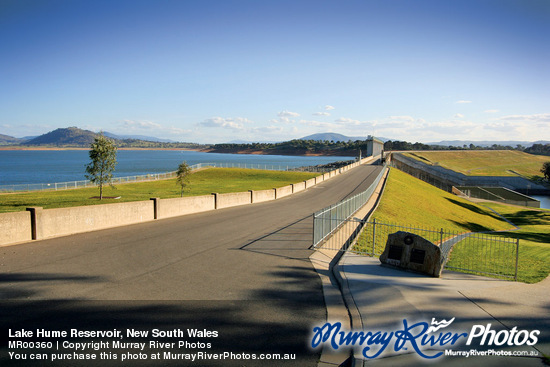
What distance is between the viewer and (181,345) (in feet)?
19.6

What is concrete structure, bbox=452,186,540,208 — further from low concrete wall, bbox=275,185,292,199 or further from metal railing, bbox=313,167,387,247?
metal railing, bbox=313,167,387,247

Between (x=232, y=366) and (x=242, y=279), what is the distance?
4.09 m

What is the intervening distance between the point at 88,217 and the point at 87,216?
55 millimetres

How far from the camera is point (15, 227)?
12172 mm

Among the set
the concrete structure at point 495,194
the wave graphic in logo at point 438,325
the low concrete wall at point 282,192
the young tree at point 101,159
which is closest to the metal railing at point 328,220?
the wave graphic in logo at point 438,325

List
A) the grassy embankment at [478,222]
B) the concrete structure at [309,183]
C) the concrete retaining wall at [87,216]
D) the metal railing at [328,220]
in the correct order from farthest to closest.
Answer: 1. the concrete structure at [309,183]
2. the grassy embankment at [478,222]
3. the metal railing at [328,220]
4. the concrete retaining wall at [87,216]

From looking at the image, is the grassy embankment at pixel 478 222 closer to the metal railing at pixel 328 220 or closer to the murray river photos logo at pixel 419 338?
the metal railing at pixel 328 220

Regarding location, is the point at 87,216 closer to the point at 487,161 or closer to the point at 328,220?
the point at 328,220

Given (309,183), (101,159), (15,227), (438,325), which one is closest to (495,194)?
(309,183)

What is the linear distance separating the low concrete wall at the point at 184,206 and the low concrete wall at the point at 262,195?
536 centimetres

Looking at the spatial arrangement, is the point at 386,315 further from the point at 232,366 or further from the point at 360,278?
the point at 232,366

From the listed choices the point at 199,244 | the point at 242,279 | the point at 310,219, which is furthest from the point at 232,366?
the point at 310,219

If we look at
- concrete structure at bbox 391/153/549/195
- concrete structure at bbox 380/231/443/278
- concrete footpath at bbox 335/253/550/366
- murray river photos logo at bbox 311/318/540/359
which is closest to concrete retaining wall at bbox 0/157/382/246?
concrete footpath at bbox 335/253/550/366

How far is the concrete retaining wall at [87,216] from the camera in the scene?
1221 cm
